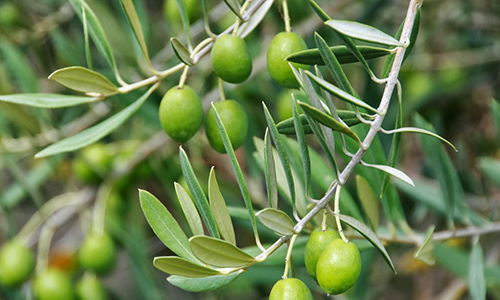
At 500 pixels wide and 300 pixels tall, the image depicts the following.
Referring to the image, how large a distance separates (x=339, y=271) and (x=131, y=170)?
1.04 m

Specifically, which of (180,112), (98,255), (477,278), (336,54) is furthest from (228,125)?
(98,255)

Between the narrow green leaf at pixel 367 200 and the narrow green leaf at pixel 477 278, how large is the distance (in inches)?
9.5

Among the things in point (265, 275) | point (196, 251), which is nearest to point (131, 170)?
point (265, 275)

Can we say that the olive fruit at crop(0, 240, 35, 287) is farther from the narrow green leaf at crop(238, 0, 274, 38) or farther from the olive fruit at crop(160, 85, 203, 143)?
the narrow green leaf at crop(238, 0, 274, 38)

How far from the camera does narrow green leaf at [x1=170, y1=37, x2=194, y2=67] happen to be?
0.66m

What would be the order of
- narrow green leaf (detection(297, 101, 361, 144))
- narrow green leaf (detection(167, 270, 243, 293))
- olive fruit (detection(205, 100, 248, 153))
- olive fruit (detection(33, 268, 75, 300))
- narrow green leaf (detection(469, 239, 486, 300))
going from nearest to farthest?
1. narrow green leaf (detection(297, 101, 361, 144))
2. narrow green leaf (detection(167, 270, 243, 293))
3. olive fruit (detection(205, 100, 248, 153))
4. narrow green leaf (detection(469, 239, 486, 300))
5. olive fruit (detection(33, 268, 75, 300))

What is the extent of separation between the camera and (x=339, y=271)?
58cm

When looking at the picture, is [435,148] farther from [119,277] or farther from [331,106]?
[119,277]

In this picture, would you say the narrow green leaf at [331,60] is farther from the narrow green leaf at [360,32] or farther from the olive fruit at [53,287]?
the olive fruit at [53,287]

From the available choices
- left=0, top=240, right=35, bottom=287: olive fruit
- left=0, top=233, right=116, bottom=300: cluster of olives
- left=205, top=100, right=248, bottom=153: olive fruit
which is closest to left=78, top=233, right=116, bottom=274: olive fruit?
left=0, top=233, right=116, bottom=300: cluster of olives

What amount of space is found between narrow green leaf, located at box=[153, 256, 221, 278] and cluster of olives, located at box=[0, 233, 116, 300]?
2.73 ft

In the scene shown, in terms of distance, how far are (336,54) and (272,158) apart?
0.16m

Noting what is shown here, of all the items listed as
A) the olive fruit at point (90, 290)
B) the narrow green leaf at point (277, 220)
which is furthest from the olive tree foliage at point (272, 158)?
the olive fruit at point (90, 290)

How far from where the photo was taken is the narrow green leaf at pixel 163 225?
636mm
